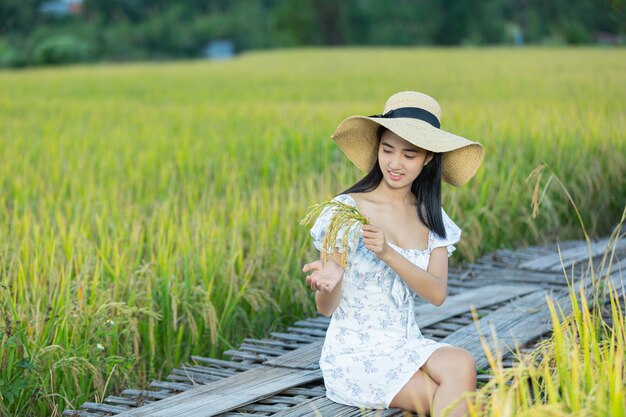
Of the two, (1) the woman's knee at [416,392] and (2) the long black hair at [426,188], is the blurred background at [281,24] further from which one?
(1) the woman's knee at [416,392]

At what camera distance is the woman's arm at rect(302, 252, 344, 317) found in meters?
2.26

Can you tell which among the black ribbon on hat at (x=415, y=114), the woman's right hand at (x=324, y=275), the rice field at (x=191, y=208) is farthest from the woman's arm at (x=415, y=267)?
the rice field at (x=191, y=208)

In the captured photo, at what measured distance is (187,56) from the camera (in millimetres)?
41312

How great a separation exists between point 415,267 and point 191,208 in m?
2.30

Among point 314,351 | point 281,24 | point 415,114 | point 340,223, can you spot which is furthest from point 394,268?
point 281,24

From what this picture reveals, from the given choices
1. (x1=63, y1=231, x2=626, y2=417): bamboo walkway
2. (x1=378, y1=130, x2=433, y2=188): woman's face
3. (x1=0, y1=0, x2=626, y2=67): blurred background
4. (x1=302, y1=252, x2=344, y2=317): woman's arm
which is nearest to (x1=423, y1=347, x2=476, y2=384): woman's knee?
(x1=63, y1=231, x2=626, y2=417): bamboo walkway

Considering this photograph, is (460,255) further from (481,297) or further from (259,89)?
(259,89)

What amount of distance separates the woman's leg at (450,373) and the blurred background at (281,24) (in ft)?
112

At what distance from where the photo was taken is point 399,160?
96.3 inches

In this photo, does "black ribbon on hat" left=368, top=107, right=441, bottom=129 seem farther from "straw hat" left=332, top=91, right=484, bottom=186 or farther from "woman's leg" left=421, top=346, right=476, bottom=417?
"woman's leg" left=421, top=346, right=476, bottom=417

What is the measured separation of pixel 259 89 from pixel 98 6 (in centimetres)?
3127

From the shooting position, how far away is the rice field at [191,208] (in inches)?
114

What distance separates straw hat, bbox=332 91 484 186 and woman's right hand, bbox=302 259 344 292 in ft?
1.18

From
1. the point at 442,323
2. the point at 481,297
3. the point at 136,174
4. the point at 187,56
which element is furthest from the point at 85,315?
the point at 187,56
